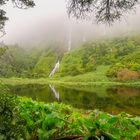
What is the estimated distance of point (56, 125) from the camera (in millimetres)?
9547

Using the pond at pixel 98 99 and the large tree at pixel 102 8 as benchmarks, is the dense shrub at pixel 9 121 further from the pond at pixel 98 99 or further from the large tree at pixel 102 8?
the pond at pixel 98 99

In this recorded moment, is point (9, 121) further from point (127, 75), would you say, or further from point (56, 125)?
point (127, 75)

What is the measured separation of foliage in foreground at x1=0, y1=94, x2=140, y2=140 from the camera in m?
8.34

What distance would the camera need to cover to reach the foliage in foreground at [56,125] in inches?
328

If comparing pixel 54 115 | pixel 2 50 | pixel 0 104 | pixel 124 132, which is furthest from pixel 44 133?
pixel 2 50

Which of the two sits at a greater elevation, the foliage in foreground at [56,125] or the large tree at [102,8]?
the large tree at [102,8]

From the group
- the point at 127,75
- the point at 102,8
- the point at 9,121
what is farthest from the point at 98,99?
the point at 127,75

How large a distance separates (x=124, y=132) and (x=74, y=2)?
3.94 meters

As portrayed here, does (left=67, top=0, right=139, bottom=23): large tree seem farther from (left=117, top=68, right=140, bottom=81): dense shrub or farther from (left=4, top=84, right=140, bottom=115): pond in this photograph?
(left=117, top=68, right=140, bottom=81): dense shrub

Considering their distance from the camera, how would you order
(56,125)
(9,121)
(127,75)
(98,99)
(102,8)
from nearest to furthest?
(9,121), (56,125), (102,8), (98,99), (127,75)

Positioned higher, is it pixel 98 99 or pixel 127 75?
pixel 127 75

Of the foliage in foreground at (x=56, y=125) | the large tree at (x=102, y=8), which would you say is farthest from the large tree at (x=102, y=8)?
the foliage in foreground at (x=56, y=125)

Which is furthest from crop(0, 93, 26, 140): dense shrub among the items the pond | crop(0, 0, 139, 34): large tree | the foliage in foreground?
Answer: the pond

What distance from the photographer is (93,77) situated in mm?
189125
